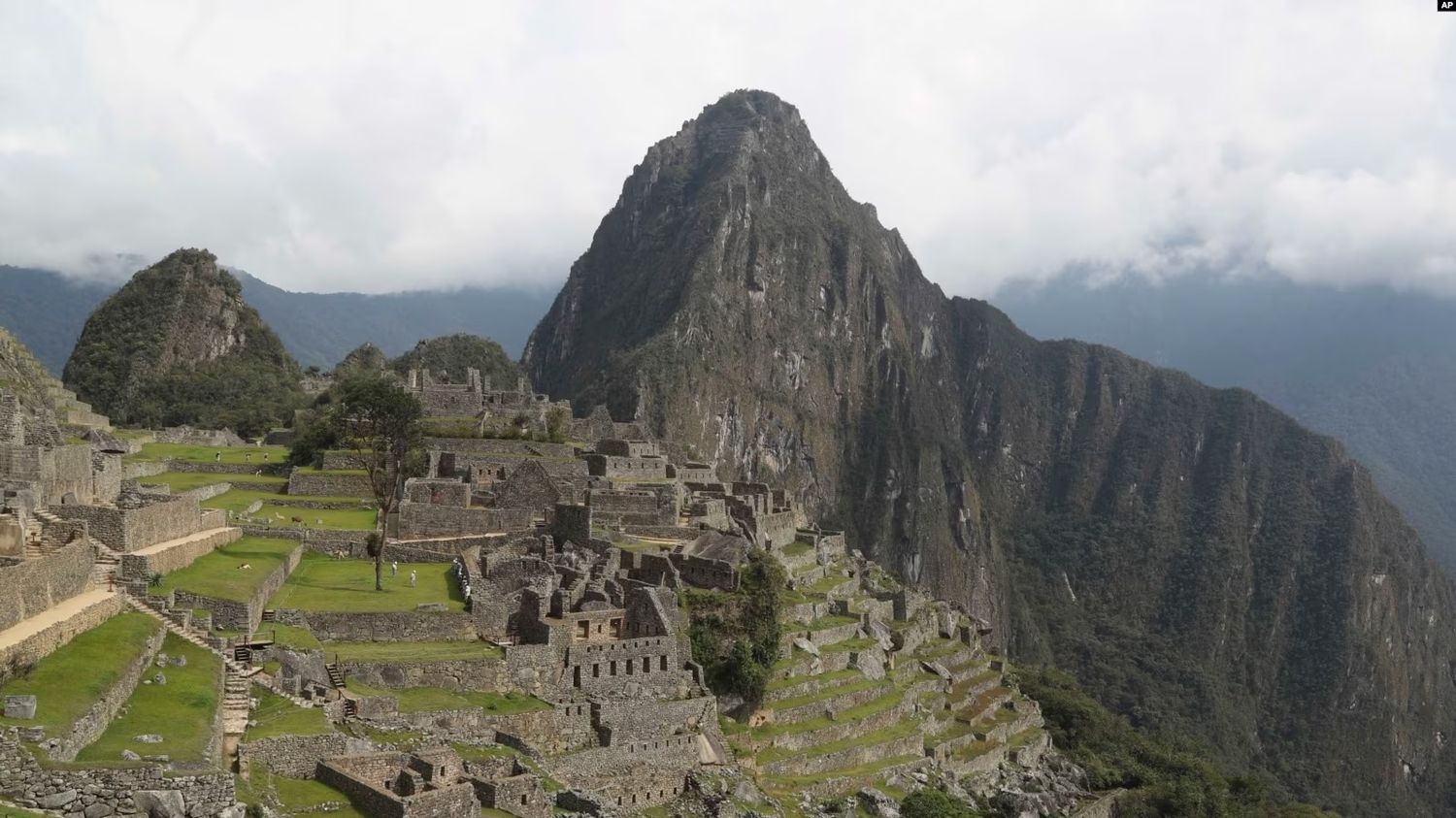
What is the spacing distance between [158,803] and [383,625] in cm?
1310

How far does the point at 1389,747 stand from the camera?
166125 millimetres

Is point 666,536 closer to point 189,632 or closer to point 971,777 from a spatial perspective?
point 971,777

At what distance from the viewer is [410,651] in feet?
84.3

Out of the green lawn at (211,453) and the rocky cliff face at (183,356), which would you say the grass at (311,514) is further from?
the rocky cliff face at (183,356)

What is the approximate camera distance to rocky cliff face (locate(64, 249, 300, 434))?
8062 cm

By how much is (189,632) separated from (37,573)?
3.30 meters

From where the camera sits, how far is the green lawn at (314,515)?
35906mm

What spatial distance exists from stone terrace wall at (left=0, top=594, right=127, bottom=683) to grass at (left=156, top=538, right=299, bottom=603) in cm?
267

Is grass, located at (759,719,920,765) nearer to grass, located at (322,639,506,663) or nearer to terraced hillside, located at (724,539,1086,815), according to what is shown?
terraced hillside, located at (724,539,1086,815)

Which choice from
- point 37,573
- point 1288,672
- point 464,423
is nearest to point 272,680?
point 37,573

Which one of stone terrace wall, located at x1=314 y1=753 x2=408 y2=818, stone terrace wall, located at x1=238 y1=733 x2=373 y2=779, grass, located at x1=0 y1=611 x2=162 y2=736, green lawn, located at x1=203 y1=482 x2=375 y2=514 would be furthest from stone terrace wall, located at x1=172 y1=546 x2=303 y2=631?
green lawn, located at x1=203 y1=482 x2=375 y2=514

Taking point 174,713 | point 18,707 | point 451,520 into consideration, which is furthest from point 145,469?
point 18,707

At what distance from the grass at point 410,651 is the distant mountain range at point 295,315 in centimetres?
7794

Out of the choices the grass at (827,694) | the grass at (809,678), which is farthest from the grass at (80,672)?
the grass at (827,694)
